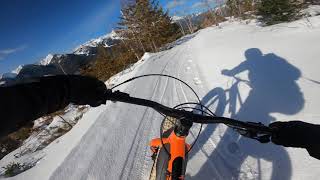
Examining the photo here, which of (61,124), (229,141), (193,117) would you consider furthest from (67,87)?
(61,124)

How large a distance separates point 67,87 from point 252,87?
7.26 meters

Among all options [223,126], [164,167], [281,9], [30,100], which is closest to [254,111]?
[223,126]

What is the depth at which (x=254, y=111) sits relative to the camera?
279 inches

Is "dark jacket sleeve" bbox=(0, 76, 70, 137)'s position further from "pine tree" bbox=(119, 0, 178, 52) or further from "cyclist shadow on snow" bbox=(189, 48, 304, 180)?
"pine tree" bbox=(119, 0, 178, 52)

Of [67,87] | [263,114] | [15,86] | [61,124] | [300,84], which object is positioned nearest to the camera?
[15,86]

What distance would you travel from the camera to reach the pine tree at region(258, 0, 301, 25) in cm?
1856

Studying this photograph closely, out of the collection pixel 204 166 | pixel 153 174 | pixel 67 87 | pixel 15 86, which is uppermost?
pixel 15 86

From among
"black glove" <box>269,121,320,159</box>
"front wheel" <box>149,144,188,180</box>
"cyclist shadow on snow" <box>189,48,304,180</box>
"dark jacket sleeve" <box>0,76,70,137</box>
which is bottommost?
"cyclist shadow on snow" <box>189,48,304,180</box>

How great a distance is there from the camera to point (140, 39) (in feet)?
131

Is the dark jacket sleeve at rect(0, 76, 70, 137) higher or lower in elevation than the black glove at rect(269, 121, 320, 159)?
higher

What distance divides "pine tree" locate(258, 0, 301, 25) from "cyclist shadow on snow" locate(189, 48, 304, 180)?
29.5 ft

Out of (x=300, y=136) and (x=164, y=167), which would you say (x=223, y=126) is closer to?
(x=164, y=167)

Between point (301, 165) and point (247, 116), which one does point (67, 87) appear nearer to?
point (301, 165)

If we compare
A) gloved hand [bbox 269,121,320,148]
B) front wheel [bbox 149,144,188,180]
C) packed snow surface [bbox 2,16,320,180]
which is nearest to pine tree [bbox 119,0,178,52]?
packed snow surface [bbox 2,16,320,180]
